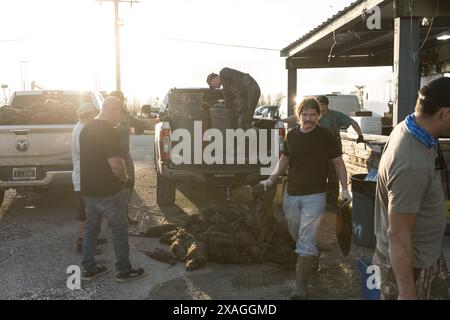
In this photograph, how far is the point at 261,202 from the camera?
5285 mm

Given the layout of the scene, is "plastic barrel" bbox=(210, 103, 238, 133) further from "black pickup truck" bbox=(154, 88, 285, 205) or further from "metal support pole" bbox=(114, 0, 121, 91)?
"metal support pole" bbox=(114, 0, 121, 91)

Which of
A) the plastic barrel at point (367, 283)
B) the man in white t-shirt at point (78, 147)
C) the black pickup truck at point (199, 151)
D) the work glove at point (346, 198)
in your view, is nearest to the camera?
the plastic barrel at point (367, 283)

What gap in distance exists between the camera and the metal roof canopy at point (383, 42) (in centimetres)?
688

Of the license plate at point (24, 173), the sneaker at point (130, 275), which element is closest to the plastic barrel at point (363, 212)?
the sneaker at point (130, 275)

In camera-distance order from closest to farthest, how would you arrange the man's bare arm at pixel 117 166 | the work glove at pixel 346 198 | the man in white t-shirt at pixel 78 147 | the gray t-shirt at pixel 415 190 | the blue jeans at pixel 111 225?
the gray t-shirt at pixel 415 190, the work glove at pixel 346 198, the man's bare arm at pixel 117 166, the blue jeans at pixel 111 225, the man in white t-shirt at pixel 78 147

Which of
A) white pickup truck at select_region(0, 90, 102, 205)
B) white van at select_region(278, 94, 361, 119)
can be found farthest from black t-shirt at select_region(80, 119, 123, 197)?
white van at select_region(278, 94, 361, 119)

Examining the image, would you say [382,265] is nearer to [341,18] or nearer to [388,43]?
[341,18]

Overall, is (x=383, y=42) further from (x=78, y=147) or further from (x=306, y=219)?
(x=306, y=219)

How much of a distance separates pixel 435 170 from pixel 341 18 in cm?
759

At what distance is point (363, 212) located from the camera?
5609 mm

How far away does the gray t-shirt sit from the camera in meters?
2.09

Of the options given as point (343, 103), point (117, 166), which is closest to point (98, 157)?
point (117, 166)

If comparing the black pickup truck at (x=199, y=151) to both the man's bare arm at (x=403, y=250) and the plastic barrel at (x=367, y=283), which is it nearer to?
the plastic barrel at (x=367, y=283)

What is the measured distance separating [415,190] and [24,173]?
6.64 metres
